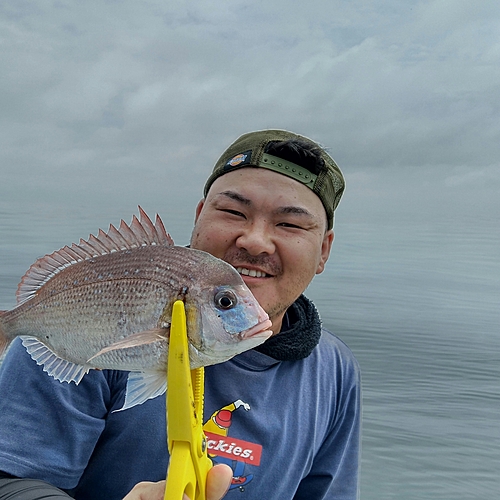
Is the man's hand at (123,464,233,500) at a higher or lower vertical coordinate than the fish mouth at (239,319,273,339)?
lower

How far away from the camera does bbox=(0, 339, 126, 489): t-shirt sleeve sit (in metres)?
1.83

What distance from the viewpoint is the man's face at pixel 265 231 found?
7.11 ft

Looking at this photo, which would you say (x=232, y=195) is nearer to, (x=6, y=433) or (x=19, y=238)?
(x=6, y=433)

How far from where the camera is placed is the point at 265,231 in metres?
2.20

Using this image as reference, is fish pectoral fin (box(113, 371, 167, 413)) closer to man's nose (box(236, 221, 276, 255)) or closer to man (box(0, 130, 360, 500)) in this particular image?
man (box(0, 130, 360, 500))

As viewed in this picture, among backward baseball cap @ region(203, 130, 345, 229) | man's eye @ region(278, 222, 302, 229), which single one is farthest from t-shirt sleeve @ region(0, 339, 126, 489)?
backward baseball cap @ region(203, 130, 345, 229)

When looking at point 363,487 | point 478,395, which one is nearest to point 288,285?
point 363,487

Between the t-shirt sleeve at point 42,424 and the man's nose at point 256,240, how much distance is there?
0.77 meters

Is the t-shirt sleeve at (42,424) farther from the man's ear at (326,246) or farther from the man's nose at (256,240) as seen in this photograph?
the man's ear at (326,246)

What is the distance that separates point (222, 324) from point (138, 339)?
193mm

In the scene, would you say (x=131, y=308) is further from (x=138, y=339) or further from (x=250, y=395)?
(x=250, y=395)

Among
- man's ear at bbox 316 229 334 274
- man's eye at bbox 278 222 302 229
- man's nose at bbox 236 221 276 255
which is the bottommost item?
man's nose at bbox 236 221 276 255

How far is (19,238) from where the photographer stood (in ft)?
59.8

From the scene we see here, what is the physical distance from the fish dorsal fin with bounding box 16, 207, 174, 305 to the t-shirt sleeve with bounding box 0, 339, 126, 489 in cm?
54
